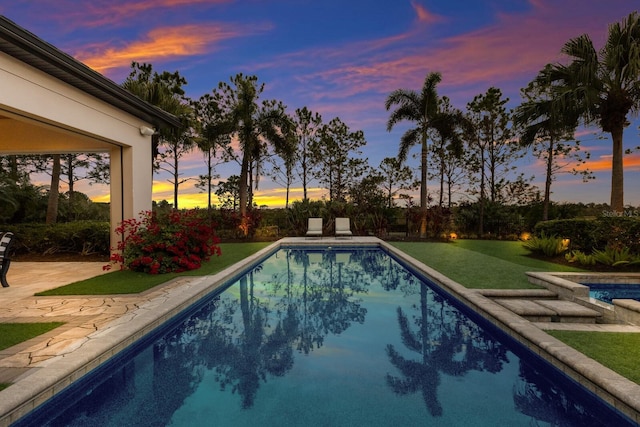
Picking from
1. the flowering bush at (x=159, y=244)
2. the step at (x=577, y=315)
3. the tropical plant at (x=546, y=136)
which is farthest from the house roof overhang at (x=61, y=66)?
the tropical plant at (x=546, y=136)

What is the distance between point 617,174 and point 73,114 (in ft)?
49.5

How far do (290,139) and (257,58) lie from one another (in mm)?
3794

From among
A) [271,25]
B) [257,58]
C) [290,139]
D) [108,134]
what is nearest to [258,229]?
[290,139]

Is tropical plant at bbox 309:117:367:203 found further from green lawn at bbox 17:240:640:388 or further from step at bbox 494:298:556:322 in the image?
step at bbox 494:298:556:322

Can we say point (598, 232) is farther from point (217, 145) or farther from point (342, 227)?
point (217, 145)

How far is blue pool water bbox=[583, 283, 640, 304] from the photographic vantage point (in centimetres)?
623

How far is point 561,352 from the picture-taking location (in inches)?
128

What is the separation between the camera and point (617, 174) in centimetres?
1106

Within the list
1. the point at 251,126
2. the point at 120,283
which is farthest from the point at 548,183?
the point at 120,283

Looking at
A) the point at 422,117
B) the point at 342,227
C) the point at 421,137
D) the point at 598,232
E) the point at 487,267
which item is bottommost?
the point at 487,267

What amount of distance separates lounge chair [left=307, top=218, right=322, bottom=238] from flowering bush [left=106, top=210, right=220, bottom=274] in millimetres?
7686

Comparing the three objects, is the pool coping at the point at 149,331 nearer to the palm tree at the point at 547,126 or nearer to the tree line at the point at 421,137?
the palm tree at the point at 547,126

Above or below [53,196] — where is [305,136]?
above

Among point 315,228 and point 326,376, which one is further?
point 315,228
